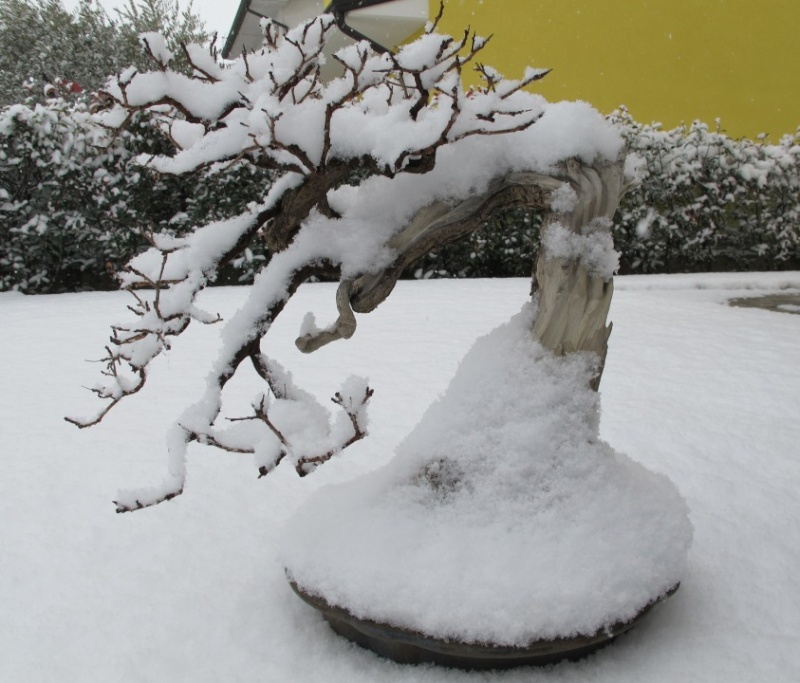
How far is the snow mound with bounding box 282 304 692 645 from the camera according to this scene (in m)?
1.40

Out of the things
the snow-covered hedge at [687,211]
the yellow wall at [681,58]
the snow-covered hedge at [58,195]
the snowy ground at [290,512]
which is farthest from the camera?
the yellow wall at [681,58]

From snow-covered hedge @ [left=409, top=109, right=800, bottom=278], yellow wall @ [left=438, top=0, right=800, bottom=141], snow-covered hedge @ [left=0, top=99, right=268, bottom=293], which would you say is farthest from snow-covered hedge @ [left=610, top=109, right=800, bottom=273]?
snow-covered hedge @ [left=0, top=99, right=268, bottom=293]

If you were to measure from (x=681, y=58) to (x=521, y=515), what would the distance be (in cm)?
815

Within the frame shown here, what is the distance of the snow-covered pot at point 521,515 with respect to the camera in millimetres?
1396

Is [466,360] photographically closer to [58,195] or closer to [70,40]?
[58,195]

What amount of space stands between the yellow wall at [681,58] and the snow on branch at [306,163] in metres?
7.26

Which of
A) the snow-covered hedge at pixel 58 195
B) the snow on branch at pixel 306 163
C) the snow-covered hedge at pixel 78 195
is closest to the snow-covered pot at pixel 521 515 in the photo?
the snow on branch at pixel 306 163

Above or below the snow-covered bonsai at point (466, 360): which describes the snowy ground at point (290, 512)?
below

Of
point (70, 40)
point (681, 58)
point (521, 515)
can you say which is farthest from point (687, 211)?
point (70, 40)

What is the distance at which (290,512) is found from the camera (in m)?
2.30

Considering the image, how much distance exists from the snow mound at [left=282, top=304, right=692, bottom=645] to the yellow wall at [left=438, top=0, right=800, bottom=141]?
7.39m

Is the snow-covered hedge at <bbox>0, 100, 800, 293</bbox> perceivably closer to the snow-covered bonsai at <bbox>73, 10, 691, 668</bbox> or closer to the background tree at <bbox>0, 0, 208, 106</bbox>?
the snow-covered bonsai at <bbox>73, 10, 691, 668</bbox>

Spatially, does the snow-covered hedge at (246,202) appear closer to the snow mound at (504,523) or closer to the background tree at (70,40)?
the snow mound at (504,523)

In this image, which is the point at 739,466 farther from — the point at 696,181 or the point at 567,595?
the point at 696,181
